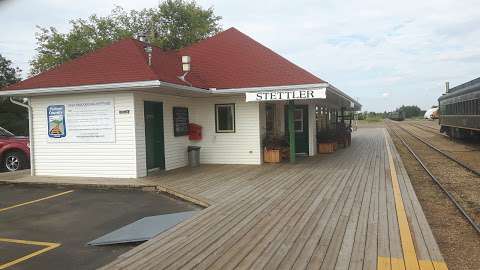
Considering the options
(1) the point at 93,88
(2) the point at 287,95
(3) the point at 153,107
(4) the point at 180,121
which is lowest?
(4) the point at 180,121

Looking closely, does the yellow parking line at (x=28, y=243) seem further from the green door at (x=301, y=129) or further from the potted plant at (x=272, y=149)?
the green door at (x=301, y=129)

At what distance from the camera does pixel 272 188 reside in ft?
32.4

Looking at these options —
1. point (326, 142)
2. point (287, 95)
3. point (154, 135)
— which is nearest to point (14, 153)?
point (154, 135)

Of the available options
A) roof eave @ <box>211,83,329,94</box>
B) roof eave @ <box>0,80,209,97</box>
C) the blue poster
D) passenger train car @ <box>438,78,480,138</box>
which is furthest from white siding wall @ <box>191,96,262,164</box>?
passenger train car @ <box>438,78,480,138</box>

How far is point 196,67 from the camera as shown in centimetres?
1677

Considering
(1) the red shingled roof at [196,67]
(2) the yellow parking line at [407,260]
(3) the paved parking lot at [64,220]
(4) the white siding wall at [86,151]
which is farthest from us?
(1) the red shingled roof at [196,67]

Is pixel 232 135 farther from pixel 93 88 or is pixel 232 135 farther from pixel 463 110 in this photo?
pixel 463 110

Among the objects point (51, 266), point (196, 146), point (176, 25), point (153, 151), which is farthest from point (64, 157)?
point (176, 25)

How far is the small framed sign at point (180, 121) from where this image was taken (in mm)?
14453

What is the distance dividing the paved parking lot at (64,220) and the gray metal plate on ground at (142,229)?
0.49 feet

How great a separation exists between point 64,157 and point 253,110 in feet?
19.5

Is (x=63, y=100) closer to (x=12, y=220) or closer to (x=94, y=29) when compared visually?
(x=12, y=220)

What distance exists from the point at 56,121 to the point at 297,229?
895cm

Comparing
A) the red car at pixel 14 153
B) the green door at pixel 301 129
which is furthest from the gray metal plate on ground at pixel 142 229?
the green door at pixel 301 129
